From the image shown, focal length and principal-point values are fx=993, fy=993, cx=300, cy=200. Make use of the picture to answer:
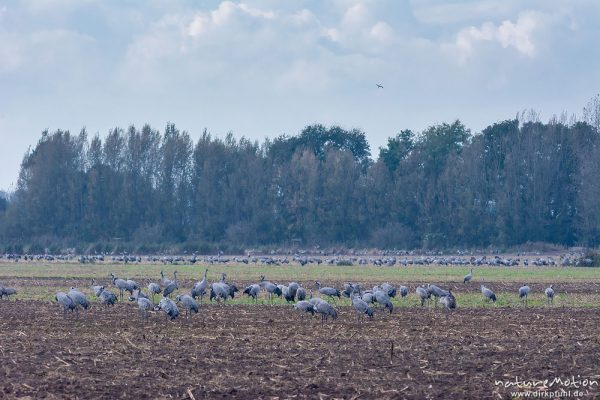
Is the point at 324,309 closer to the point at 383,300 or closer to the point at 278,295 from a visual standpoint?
the point at 383,300

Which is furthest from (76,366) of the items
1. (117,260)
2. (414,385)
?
(117,260)

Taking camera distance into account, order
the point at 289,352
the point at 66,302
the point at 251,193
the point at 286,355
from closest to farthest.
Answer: the point at 286,355 → the point at 289,352 → the point at 66,302 → the point at 251,193

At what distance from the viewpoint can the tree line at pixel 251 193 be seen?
83.3 meters

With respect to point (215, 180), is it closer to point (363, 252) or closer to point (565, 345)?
point (363, 252)

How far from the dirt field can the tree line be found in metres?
60.3

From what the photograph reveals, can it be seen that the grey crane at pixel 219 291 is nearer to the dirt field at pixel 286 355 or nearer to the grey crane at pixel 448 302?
the dirt field at pixel 286 355

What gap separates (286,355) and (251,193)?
7262 centimetres

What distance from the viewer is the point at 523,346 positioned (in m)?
17.5

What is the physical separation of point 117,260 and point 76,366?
2078 inches

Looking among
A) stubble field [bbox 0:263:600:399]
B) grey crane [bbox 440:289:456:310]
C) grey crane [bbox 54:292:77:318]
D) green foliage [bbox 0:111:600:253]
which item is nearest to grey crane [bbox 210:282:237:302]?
stubble field [bbox 0:263:600:399]

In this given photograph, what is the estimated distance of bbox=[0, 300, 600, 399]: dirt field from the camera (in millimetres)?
13320

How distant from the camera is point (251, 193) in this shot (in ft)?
292

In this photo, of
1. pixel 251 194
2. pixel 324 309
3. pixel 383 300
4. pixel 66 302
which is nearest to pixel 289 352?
pixel 324 309

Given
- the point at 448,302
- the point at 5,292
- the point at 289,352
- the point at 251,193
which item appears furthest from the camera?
the point at 251,193
